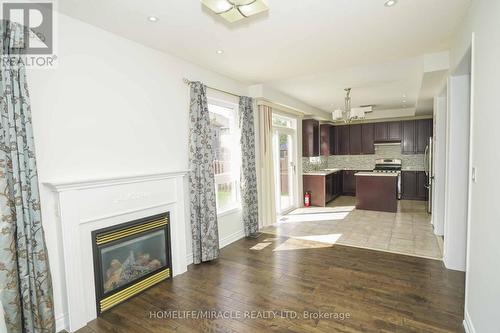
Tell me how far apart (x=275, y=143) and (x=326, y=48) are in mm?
3024

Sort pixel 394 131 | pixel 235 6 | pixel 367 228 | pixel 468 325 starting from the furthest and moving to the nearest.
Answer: pixel 394 131
pixel 367 228
pixel 468 325
pixel 235 6

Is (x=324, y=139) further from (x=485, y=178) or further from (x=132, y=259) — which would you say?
(x=132, y=259)

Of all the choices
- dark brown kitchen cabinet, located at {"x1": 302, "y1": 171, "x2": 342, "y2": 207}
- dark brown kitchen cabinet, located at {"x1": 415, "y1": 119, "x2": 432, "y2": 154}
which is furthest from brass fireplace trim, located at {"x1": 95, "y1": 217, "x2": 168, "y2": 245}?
dark brown kitchen cabinet, located at {"x1": 415, "y1": 119, "x2": 432, "y2": 154}

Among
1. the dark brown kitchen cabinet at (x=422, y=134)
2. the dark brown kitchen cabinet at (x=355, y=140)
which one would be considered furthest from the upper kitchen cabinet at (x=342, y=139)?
the dark brown kitchen cabinet at (x=422, y=134)

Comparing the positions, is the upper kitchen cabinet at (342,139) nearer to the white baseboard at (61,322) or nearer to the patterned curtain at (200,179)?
the patterned curtain at (200,179)

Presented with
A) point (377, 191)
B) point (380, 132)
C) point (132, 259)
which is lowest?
point (132, 259)

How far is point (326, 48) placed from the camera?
3057mm

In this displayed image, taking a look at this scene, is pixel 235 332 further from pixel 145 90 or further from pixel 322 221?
pixel 322 221

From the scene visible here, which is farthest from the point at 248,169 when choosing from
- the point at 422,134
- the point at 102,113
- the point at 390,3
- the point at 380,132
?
the point at 422,134

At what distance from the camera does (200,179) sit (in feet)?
11.4

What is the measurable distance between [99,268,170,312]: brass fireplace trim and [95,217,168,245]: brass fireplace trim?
537mm

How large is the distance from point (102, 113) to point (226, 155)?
82.9 inches

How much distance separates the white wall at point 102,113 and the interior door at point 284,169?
3.00 meters

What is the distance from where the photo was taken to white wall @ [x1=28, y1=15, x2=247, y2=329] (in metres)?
2.16
